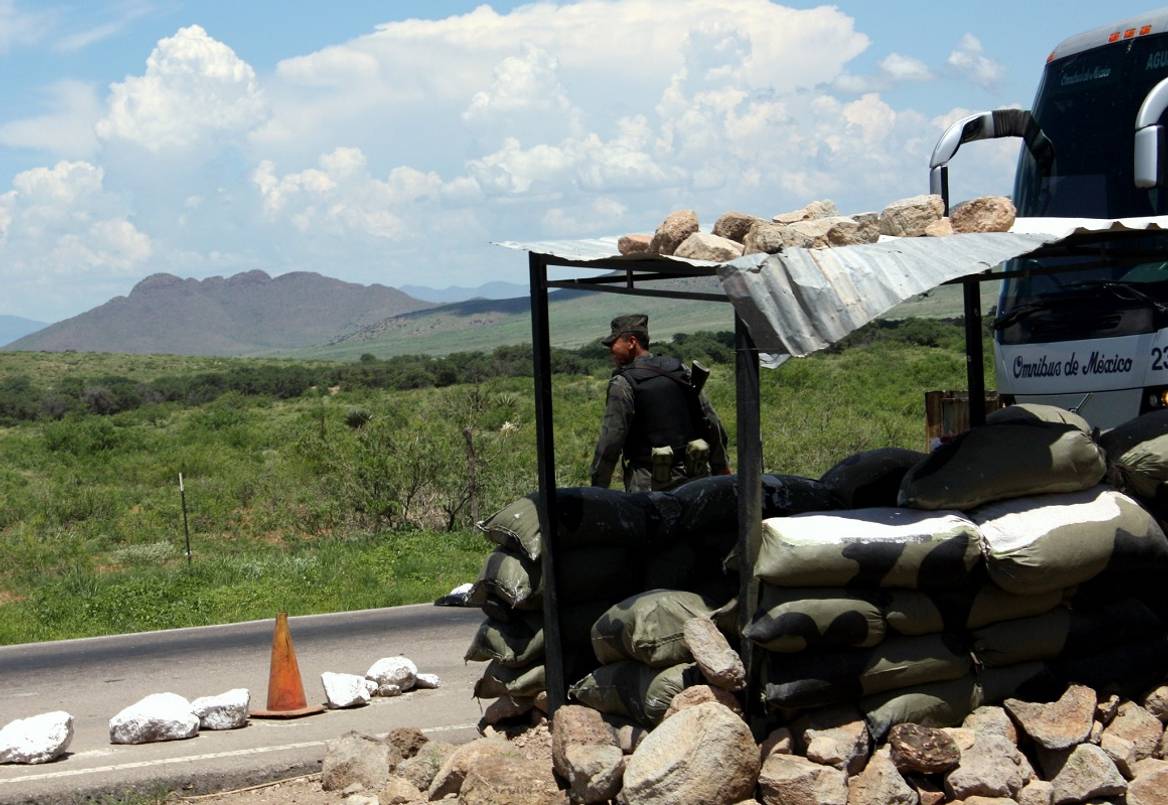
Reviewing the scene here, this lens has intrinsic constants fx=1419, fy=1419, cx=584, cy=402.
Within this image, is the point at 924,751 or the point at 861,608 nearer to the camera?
the point at 924,751

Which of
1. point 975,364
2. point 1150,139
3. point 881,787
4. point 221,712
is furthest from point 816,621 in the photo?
point 1150,139

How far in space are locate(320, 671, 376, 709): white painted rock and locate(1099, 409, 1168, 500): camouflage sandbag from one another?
4.39m

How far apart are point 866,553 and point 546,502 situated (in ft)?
5.49

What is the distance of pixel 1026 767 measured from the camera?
5297mm

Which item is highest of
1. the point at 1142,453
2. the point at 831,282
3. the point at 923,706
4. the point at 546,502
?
the point at 831,282

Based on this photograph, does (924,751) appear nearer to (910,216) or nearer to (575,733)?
(575,733)

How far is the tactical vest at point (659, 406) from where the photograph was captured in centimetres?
827

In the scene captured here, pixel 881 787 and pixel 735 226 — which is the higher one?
pixel 735 226

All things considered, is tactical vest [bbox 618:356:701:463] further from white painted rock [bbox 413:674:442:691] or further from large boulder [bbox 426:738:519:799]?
large boulder [bbox 426:738:519:799]

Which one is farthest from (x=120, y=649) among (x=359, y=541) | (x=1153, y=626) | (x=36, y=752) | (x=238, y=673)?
(x=1153, y=626)

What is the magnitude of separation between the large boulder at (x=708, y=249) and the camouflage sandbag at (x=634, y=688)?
5.51 feet

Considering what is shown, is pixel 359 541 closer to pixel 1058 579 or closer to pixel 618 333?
pixel 618 333

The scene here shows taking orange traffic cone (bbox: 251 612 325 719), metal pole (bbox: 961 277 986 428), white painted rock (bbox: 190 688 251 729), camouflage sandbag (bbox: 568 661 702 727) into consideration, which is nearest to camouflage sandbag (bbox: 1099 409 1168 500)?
camouflage sandbag (bbox: 568 661 702 727)

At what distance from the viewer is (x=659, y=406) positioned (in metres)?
8.27
